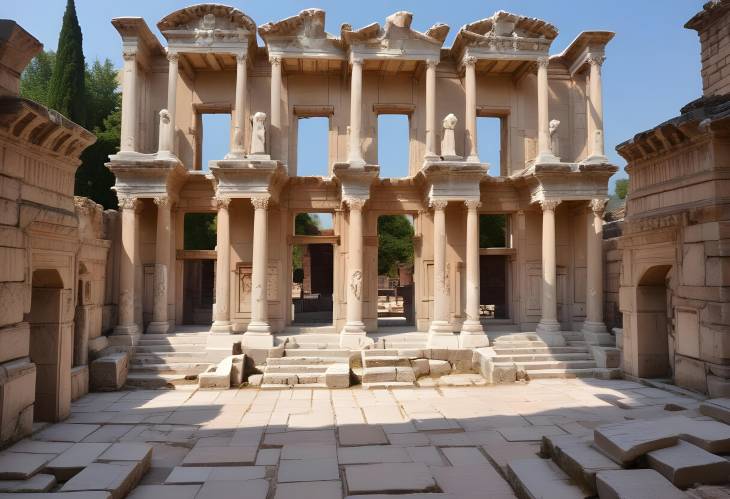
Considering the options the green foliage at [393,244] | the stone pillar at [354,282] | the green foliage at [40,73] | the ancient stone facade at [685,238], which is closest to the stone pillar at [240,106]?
the stone pillar at [354,282]

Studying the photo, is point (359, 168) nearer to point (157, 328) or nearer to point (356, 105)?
point (356, 105)

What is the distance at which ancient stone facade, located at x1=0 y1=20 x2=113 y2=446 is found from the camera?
21.9 feet

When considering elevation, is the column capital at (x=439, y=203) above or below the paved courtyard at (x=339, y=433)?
above

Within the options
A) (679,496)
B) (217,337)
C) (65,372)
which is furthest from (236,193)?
(679,496)

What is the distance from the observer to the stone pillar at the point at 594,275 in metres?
13.4

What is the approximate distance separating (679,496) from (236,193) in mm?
11073

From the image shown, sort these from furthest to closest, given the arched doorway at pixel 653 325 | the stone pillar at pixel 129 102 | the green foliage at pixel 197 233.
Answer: the green foliage at pixel 197 233 → the stone pillar at pixel 129 102 → the arched doorway at pixel 653 325

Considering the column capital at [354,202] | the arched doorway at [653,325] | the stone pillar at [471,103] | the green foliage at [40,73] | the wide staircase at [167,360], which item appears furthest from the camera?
the green foliage at [40,73]

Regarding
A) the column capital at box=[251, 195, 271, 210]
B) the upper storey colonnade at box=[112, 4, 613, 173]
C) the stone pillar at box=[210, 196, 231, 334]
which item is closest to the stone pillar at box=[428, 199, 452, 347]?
the upper storey colonnade at box=[112, 4, 613, 173]

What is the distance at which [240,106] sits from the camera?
1389 centimetres

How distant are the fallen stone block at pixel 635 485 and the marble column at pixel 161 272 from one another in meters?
11.5

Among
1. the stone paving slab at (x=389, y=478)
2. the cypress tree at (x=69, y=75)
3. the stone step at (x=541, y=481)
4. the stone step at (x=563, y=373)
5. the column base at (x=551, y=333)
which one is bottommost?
the stone paving slab at (x=389, y=478)

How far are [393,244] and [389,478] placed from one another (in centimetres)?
2905

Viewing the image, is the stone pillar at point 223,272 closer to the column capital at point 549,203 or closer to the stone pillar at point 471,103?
the stone pillar at point 471,103
